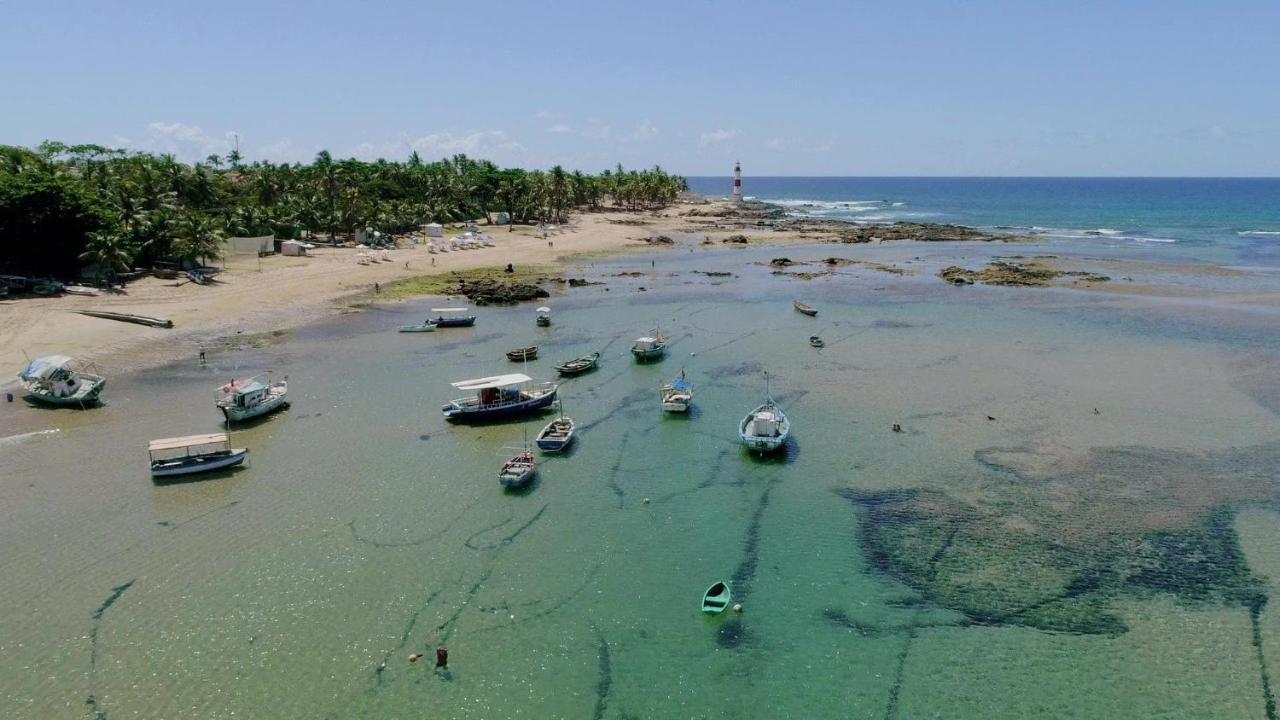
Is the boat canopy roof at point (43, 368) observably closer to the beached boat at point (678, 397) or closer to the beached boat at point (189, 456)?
the beached boat at point (189, 456)

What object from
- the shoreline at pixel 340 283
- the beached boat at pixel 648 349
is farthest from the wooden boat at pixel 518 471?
the shoreline at pixel 340 283

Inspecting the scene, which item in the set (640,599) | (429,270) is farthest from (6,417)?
(429,270)

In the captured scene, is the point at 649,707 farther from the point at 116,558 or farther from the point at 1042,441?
the point at 1042,441

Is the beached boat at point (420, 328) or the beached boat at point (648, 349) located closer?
the beached boat at point (648, 349)

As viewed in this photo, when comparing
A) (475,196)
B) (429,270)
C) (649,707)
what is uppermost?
(475,196)

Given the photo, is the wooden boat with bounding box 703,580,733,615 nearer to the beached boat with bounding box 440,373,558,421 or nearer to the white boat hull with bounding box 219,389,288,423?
the beached boat with bounding box 440,373,558,421

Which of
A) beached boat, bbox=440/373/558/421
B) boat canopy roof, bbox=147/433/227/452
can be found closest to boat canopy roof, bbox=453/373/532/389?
beached boat, bbox=440/373/558/421
